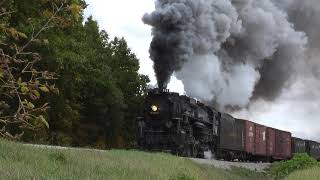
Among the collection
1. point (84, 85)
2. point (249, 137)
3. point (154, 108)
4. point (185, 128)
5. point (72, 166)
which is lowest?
point (72, 166)

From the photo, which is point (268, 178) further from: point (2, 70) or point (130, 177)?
point (2, 70)

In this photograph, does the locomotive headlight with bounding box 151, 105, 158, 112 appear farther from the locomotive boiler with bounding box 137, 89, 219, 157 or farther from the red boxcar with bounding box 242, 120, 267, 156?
the red boxcar with bounding box 242, 120, 267, 156

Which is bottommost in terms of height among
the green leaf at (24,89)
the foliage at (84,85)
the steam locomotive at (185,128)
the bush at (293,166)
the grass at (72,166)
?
the grass at (72,166)

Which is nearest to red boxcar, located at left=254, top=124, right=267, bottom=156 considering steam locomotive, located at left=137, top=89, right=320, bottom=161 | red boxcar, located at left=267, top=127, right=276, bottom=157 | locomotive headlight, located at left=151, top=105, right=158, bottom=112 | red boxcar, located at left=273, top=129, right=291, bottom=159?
red boxcar, located at left=267, top=127, right=276, bottom=157

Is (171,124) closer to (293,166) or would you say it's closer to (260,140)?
(293,166)

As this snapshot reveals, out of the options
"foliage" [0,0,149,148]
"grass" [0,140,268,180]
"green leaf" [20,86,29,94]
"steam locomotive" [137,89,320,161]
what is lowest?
"grass" [0,140,268,180]

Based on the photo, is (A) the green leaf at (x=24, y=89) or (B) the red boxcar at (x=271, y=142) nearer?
(A) the green leaf at (x=24, y=89)

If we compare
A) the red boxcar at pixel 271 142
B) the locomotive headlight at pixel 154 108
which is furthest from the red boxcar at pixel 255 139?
the locomotive headlight at pixel 154 108

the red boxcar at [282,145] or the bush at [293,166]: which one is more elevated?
the red boxcar at [282,145]

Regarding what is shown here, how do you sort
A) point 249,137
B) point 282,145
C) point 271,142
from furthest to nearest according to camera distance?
1. point 282,145
2. point 271,142
3. point 249,137

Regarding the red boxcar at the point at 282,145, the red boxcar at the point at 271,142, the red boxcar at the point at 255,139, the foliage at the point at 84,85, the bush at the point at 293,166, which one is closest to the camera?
the bush at the point at 293,166

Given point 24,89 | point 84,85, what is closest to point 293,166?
point 84,85

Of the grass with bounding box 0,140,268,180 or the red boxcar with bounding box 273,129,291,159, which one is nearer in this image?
the grass with bounding box 0,140,268,180

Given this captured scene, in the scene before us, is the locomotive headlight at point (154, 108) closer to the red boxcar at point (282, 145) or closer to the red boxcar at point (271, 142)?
the red boxcar at point (271, 142)
